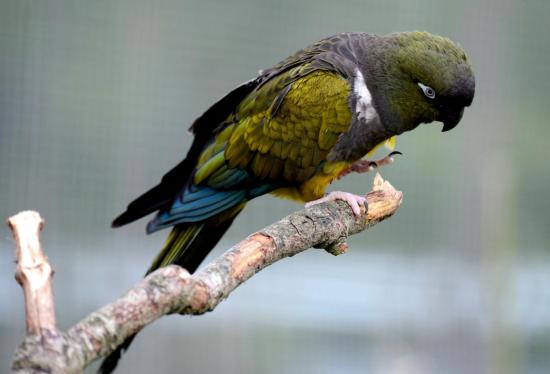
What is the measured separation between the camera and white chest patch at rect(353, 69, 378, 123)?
6.26 feet

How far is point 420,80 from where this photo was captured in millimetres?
1880

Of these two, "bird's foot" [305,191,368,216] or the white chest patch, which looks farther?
the white chest patch

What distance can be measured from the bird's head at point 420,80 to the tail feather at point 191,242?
510 mm

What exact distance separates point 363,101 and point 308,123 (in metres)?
0.17

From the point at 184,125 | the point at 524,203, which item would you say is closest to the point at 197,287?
the point at 184,125

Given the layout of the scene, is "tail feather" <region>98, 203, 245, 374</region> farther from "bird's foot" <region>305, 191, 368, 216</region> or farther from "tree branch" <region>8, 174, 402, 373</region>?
"tree branch" <region>8, 174, 402, 373</region>

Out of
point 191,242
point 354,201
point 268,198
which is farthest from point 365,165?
point 268,198

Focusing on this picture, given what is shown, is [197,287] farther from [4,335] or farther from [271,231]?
[4,335]

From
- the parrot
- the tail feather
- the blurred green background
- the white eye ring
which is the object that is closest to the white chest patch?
the parrot

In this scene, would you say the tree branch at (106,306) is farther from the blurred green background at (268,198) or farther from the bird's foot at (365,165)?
the blurred green background at (268,198)

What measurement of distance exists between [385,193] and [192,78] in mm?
1559

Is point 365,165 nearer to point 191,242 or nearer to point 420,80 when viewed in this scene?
point 420,80

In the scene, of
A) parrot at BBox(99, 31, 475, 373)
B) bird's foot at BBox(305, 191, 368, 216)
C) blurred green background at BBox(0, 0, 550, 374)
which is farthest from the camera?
blurred green background at BBox(0, 0, 550, 374)

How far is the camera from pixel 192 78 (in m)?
3.18
